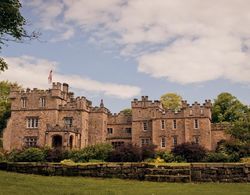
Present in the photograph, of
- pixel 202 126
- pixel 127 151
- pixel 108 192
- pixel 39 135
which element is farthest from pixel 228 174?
pixel 39 135

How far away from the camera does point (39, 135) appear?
51500 millimetres

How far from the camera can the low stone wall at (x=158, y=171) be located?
1747 centimetres

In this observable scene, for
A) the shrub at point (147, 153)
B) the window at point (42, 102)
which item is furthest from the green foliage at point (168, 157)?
the window at point (42, 102)

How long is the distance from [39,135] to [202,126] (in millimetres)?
22234

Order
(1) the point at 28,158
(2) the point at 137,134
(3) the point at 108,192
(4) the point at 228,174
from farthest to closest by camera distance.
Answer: (2) the point at 137,134 → (1) the point at 28,158 → (4) the point at 228,174 → (3) the point at 108,192

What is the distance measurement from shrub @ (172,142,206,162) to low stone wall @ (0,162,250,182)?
71.3ft

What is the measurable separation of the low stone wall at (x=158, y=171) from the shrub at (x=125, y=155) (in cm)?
1860

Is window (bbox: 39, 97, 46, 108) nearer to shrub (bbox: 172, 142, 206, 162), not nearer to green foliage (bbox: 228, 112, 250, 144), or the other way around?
shrub (bbox: 172, 142, 206, 162)

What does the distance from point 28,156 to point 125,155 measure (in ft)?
32.8

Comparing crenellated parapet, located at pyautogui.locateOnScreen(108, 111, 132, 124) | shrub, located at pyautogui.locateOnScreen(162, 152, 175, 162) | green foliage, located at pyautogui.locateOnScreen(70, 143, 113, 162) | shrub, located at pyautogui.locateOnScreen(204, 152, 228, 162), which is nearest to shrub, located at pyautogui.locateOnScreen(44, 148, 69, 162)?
green foliage, located at pyautogui.locateOnScreen(70, 143, 113, 162)

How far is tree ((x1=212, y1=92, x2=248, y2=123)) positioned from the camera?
203 ft

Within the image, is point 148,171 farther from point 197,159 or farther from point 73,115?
point 73,115

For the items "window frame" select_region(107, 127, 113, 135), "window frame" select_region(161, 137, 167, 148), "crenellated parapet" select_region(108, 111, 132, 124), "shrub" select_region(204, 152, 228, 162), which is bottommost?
"shrub" select_region(204, 152, 228, 162)

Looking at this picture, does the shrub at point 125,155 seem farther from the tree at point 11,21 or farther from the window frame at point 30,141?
the tree at point 11,21
